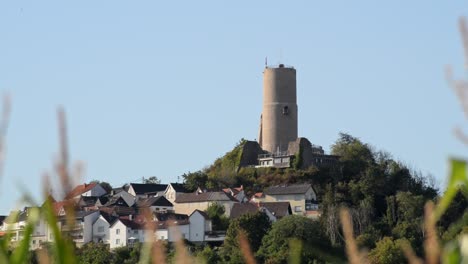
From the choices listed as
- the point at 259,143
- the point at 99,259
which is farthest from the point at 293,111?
the point at 99,259

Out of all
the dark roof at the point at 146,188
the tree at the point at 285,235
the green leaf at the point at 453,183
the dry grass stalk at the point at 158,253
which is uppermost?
the dark roof at the point at 146,188

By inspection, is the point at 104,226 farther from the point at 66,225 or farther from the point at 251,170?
the point at 66,225

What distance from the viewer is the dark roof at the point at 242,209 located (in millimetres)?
54031

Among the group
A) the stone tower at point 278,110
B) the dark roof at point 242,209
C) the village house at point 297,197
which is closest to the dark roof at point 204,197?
the dark roof at point 242,209

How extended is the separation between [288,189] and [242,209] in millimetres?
3150

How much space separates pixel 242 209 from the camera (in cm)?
5472

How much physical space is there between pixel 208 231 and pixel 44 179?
2096 inches

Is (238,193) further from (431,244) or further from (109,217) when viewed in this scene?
(431,244)

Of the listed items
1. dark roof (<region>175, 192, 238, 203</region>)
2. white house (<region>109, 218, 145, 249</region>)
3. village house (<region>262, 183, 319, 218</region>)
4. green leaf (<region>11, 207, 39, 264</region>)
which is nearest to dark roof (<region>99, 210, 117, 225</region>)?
white house (<region>109, 218, 145, 249</region>)

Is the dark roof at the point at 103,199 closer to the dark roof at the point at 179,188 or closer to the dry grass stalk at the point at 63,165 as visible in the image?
the dark roof at the point at 179,188

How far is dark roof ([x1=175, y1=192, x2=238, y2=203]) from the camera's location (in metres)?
56.4

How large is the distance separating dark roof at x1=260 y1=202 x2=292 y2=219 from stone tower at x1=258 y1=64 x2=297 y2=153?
19.4 feet

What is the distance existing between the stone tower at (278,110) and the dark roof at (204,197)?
6.10 m

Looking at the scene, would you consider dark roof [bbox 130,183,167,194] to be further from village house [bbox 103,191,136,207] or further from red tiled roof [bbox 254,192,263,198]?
red tiled roof [bbox 254,192,263,198]
